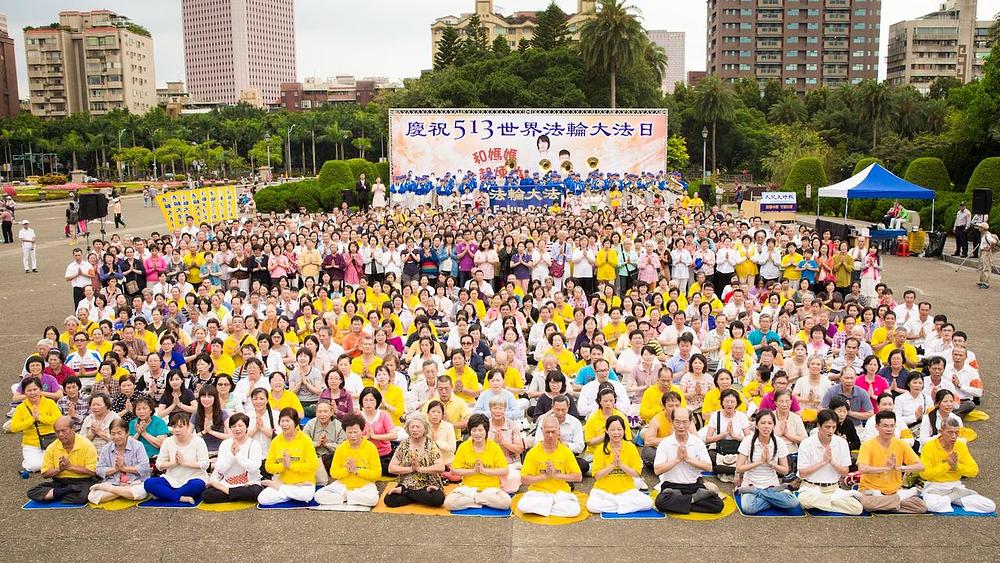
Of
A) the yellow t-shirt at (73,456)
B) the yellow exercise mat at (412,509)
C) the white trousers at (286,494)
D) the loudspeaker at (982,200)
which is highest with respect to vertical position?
the loudspeaker at (982,200)

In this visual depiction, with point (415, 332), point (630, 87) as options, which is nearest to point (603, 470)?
point (415, 332)

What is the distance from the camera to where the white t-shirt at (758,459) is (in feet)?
22.6

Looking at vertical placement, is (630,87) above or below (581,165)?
above

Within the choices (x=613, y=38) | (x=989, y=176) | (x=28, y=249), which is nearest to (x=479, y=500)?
(x=28, y=249)

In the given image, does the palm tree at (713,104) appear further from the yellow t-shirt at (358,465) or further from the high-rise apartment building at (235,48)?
the high-rise apartment building at (235,48)

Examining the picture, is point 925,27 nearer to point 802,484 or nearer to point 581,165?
point 581,165

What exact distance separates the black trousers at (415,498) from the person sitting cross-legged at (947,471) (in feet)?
13.6

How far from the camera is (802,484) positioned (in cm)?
686

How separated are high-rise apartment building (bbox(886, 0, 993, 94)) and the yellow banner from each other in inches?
4338

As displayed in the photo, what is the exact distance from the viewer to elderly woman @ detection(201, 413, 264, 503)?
6977 millimetres

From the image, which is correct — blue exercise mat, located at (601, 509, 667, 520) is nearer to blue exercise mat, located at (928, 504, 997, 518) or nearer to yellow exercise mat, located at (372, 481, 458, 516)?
yellow exercise mat, located at (372, 481, 458, 516)

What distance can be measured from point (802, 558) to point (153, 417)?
234 inches

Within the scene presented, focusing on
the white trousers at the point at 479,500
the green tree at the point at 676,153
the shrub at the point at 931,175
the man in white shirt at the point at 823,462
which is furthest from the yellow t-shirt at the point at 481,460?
the green tree at the point at 676,153

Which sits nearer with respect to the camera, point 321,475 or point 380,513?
point 380,513
